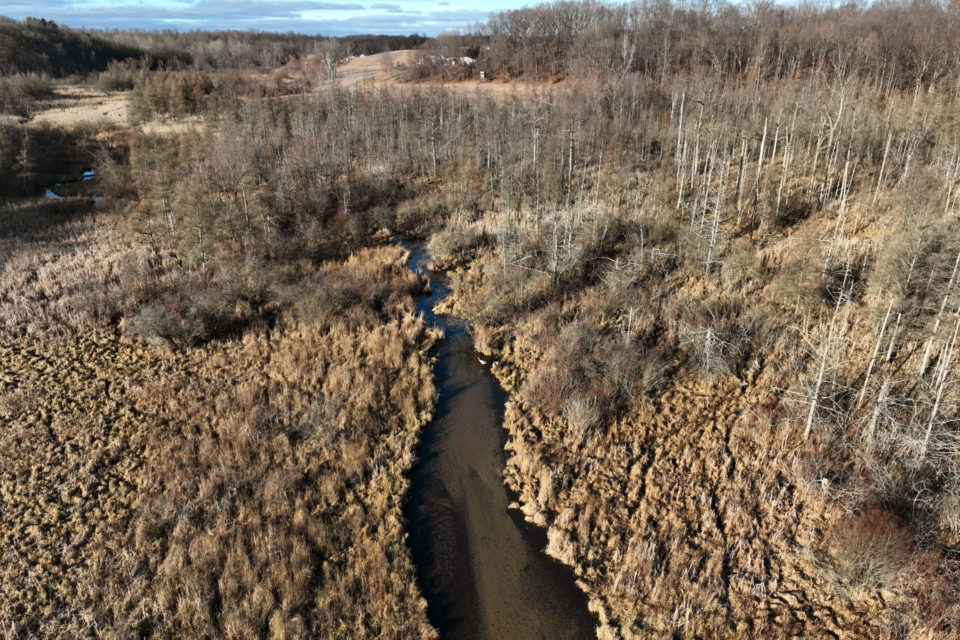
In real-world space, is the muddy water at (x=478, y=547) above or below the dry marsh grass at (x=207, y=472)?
below

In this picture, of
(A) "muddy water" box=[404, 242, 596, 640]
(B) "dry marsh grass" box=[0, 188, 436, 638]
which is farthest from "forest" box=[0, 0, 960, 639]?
(A) "muddy water" box=[404, 242, 596, 640]

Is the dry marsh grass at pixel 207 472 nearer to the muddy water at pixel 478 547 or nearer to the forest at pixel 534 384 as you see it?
the forest at pixel 534 384

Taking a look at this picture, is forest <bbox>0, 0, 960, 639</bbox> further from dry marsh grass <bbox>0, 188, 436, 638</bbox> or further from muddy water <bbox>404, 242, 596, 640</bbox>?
muddy water <bbox>404, 242, 596, 640</bbox>

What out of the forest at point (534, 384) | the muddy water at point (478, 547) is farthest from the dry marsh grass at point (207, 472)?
the muddy water at point (478, 547)

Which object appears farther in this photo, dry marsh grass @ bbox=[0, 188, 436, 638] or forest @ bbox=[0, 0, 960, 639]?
forest @ bbox=[0, 0, 960, 639]

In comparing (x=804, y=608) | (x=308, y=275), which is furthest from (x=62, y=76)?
(x=804, y=608)

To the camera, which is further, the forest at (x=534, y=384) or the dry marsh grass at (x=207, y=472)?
the forest at (x=534, y=384)
